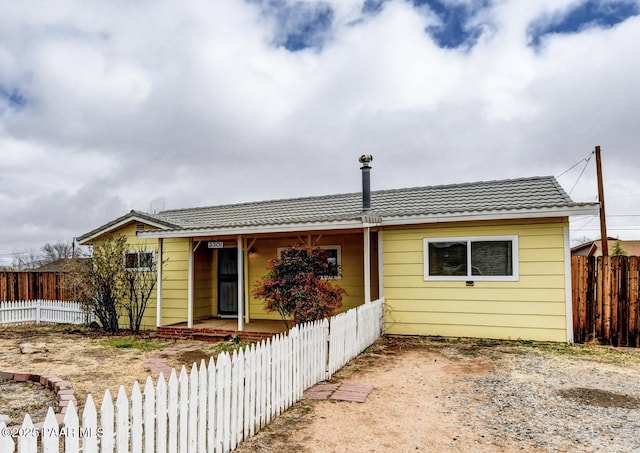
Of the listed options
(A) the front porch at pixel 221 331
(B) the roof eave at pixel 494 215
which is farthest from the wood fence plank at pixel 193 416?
(B) the roof eave at pixel 494 215

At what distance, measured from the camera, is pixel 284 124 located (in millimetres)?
16297

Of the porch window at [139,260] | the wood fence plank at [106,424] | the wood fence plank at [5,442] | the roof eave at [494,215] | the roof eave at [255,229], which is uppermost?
the roof eave at [494,215]

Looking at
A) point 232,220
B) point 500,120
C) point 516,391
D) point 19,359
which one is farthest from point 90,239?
point 500,120

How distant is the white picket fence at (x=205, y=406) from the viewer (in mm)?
2311

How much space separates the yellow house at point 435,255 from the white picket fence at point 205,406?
335 cm

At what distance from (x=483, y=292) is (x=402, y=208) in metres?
2.84

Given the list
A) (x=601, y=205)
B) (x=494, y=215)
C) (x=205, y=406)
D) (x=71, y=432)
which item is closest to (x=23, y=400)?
(x=205, y=406)

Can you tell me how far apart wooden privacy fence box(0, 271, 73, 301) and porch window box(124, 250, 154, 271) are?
4.56 metres

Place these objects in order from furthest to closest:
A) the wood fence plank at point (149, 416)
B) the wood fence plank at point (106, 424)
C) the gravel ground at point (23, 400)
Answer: the gravel ground at point (23, 400)
the wood fence plank at point (149, 416)
the wood fence plank at point (106, 424)

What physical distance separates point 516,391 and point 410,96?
11844 mm

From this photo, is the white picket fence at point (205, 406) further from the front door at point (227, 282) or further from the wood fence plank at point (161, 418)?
the front door at point (227, 282)

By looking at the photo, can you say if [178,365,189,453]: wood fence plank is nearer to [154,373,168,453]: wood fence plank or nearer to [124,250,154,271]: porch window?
[154,373,168,453]: wood fence plank

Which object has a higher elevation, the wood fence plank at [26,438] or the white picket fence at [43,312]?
the wood fence plank at [26,438]

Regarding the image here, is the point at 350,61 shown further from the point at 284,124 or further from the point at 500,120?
the point at 500,120
